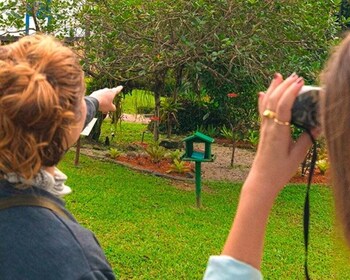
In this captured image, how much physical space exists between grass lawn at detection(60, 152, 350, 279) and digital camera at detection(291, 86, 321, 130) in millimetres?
2665

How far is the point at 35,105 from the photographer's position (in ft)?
4.70

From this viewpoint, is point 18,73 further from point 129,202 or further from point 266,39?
point 266,39

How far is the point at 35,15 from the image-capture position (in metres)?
8.16

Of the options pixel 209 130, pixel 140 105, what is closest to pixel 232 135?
pixel 209 130

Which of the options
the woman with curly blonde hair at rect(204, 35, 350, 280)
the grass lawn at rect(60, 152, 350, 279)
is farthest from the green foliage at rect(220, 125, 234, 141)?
the woman with curly blonde hair at rect(204, 35, 350, 280)

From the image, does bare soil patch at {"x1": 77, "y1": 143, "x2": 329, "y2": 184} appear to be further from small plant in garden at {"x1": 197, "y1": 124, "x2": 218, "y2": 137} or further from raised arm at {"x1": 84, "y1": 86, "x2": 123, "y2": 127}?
raised arm at {"x1": 84, "y1": 86, "x2": 123, "y2": 127}

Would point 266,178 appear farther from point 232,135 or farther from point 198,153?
point 232,135

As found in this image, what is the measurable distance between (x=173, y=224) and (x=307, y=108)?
464cm

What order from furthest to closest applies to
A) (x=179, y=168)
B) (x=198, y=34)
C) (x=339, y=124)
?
(x=179, y=168) → (x=198, y=34) → (x=339, y=124)

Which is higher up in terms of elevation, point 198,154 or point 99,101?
point 99,101

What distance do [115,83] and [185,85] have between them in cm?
203

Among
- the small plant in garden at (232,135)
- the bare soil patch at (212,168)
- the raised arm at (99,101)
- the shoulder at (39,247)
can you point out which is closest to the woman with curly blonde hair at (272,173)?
the shoulder at (39,247)

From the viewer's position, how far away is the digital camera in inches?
43.2

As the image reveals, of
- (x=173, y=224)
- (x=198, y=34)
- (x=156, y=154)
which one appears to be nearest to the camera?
(x=173, y=224)
